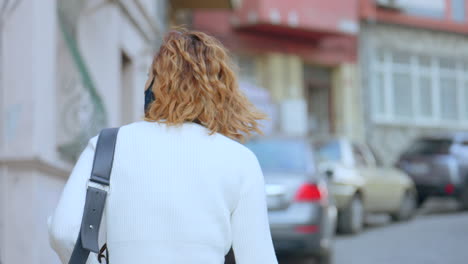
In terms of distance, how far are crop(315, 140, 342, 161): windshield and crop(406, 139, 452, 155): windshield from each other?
12.6 feet

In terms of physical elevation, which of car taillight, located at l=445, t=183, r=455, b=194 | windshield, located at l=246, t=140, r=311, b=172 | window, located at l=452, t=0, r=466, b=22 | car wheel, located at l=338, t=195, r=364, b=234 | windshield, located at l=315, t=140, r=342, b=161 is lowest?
car taillight, located at l=445, t=183, r=455, b=194

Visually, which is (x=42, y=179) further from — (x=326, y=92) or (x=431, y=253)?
(x=326, y=92)

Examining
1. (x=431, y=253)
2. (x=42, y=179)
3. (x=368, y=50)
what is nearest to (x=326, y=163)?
(x=431, y=253)

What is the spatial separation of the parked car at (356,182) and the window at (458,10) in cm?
1329

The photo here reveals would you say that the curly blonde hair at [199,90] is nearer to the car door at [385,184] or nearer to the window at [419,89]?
the car door at [385,184]

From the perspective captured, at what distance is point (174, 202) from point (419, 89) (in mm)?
24356

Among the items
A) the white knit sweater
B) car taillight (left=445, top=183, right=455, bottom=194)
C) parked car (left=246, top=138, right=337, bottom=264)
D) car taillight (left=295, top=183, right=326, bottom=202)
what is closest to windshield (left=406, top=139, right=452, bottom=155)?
car taillight (left=445, top=183, right=455, bottom=194)

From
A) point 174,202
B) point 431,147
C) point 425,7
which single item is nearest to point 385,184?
point 431,147

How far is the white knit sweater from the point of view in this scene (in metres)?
2.49

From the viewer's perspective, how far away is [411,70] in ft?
84.6

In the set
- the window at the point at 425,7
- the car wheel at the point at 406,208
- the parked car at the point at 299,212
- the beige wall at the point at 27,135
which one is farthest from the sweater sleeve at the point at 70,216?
the window at the point at 425,7

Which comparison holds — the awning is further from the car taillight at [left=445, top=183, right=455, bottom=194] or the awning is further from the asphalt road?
the car taillight at [left=445, top=183, right=455, bottom=194]

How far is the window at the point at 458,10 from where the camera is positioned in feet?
88.1

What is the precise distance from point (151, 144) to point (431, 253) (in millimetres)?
8957
